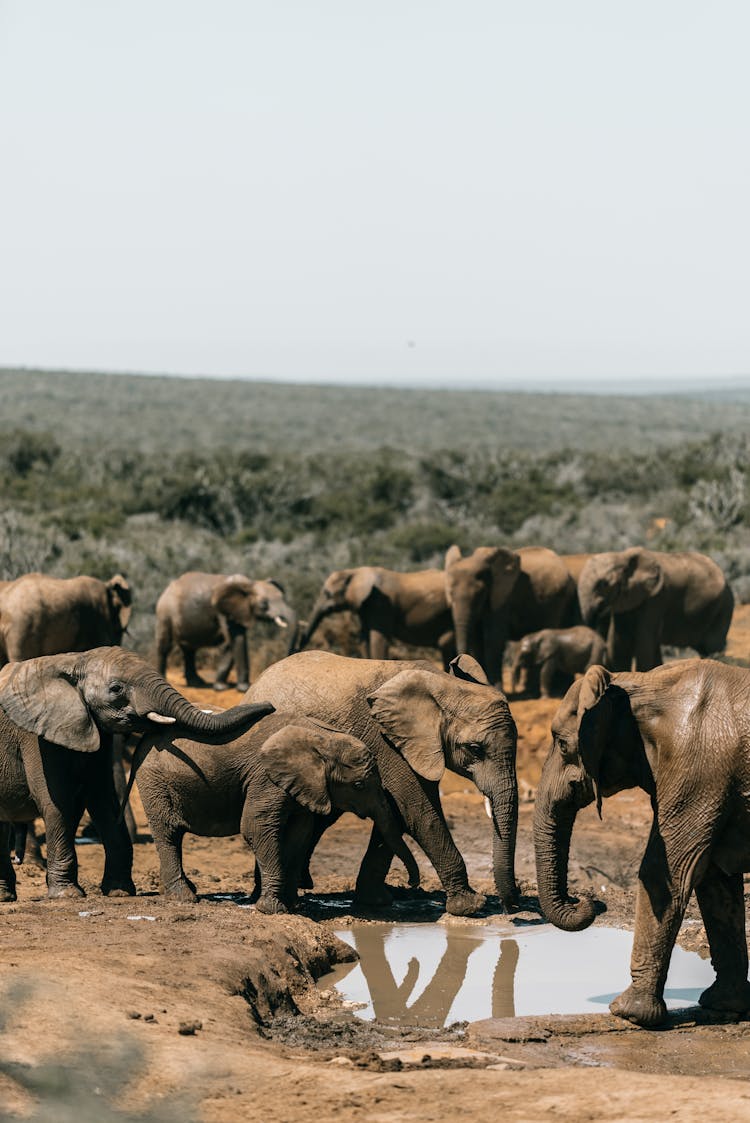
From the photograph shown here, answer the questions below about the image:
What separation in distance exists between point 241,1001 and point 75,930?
1.58 m

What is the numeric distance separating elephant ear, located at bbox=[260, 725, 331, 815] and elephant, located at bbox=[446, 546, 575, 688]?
31.6 feet

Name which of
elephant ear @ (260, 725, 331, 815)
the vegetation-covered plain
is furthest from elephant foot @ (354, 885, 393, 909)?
the vegetation-covered plain

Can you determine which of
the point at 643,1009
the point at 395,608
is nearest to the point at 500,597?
the point at 395,608

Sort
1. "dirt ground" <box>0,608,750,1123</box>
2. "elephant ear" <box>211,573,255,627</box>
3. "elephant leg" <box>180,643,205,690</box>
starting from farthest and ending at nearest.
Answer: "elephant leg" <box>180,643,205,690</box> < "elephant ear" <box>211,573,255,627</box> < "dirt ground" <box>0,608,750,1123</box>

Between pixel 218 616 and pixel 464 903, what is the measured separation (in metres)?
11.0

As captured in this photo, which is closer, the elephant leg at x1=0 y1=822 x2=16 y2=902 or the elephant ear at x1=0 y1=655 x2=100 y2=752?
the elephant ear at x1=0 y1=655 x2=100 y2=752

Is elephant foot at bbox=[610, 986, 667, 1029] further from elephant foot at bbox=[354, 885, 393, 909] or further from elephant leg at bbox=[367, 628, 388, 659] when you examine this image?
elephant leg at bbox=[367, 628, 388, 659]

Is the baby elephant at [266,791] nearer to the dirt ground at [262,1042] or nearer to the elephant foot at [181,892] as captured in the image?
the elephant foot at [181,892]

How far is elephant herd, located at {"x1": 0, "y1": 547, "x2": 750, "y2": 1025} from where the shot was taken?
948cm

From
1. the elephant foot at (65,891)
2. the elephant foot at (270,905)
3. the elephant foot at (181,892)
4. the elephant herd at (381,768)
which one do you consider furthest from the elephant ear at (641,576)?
the elephant foot at (65,891)

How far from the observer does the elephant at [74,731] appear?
11.9 metres

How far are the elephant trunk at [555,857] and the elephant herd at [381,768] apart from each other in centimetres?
1

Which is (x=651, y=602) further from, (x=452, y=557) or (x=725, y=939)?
(x=725, y=939)

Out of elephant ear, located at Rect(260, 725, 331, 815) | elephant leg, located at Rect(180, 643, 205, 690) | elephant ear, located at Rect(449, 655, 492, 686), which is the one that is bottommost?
elephant leg, located at Rect(180, 643, 205, 690)
